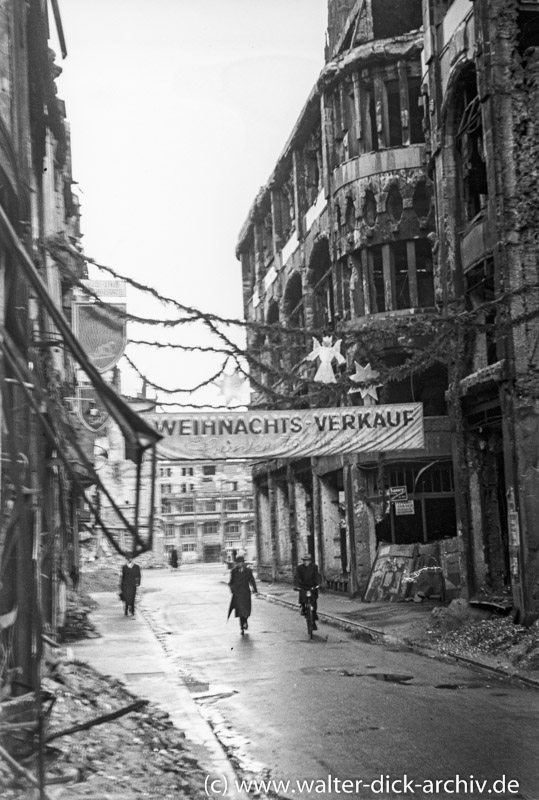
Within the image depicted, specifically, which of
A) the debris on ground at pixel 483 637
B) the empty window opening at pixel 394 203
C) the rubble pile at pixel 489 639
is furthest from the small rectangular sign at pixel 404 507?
the rubble pile at pixel 489 639

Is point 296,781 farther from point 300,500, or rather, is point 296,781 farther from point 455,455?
point 300,500

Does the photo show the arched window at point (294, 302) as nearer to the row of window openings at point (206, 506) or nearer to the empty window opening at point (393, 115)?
the empty window opening at point (393, 115)

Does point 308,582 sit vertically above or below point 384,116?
below

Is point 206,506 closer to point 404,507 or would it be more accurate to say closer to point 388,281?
point 388,281

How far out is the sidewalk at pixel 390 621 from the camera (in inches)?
606

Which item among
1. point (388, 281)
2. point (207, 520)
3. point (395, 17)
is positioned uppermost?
point (395, 17)

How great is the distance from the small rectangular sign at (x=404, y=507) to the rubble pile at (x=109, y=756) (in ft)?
62.6

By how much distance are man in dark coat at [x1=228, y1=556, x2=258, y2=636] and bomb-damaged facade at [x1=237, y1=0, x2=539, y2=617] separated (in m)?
4.50

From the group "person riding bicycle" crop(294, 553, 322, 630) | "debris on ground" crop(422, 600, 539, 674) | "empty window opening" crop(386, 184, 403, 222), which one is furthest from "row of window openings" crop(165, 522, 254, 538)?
"debris on ground" crop(422, 600, 539, 674)

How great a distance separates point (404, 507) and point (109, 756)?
22.5 m

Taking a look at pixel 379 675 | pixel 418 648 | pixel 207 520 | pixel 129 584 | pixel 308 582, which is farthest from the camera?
pixel 207 520

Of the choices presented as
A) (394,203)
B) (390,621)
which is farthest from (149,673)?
(394,203)

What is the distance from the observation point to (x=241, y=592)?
70.1 ft

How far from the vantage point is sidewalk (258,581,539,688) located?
50.5 feet
